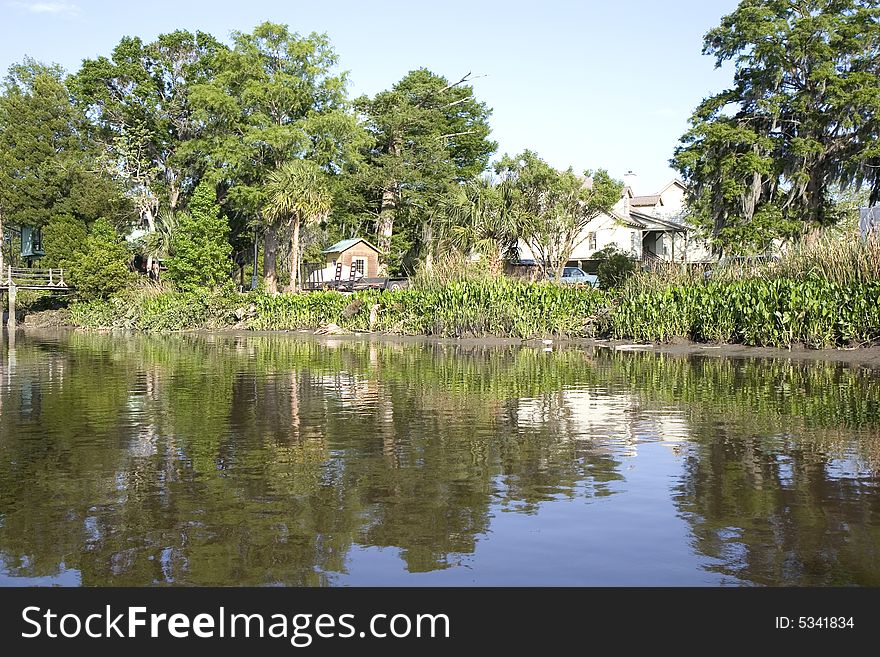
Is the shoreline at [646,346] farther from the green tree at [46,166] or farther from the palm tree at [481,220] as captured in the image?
the green tree at [46,166]

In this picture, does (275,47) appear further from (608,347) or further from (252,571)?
(252,571)

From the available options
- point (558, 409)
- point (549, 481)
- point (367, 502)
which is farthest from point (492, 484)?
point (558, 409)

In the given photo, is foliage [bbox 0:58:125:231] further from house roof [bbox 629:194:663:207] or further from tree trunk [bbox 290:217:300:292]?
house roof [bbox 629:194:663:207]

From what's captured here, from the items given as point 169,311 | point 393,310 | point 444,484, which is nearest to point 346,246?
point 169,311

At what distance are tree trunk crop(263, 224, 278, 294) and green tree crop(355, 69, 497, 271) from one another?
7.80m

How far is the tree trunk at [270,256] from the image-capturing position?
200 ft

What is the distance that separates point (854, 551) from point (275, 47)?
59085 millimetres

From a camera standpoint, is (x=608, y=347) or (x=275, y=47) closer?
(x=608, y=347)

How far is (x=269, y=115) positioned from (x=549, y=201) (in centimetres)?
2218

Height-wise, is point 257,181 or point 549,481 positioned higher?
point 257,181

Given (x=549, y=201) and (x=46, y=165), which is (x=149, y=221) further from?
(x=549, y=201)

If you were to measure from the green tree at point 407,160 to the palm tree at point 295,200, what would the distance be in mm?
10594

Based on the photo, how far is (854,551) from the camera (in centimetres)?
675
